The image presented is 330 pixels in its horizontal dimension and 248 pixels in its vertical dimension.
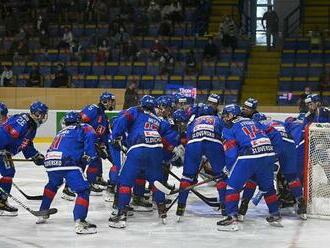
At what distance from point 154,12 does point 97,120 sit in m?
8.90

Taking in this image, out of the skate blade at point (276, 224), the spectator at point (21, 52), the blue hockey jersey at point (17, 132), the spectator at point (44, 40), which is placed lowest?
the skate blade at point (276, 224)

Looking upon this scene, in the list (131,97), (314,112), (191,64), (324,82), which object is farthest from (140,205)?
(191,64)

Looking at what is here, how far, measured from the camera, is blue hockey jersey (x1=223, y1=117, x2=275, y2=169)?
21.6ft

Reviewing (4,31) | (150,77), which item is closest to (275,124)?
(150,77)

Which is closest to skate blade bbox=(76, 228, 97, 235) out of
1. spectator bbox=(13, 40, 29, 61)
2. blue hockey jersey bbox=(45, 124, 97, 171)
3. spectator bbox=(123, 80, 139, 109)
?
blue hockey jersey bbox=(45, 124, 97, 171)

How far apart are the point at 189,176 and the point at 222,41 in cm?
917

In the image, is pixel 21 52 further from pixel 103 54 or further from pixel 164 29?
pixel 164 29

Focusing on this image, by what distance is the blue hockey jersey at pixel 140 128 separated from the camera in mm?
6793

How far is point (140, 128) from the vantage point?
6832 mm

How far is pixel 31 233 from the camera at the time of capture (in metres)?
6.61

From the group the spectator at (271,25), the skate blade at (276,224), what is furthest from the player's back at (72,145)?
the spectator at (271,25)

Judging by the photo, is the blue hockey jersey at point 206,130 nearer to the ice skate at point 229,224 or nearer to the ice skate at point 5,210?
the ice skate at point 229,224

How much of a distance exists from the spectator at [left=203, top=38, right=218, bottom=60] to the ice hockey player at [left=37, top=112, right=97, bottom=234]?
29.7ft

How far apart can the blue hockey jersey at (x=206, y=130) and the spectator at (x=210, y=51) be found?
27.8ft
